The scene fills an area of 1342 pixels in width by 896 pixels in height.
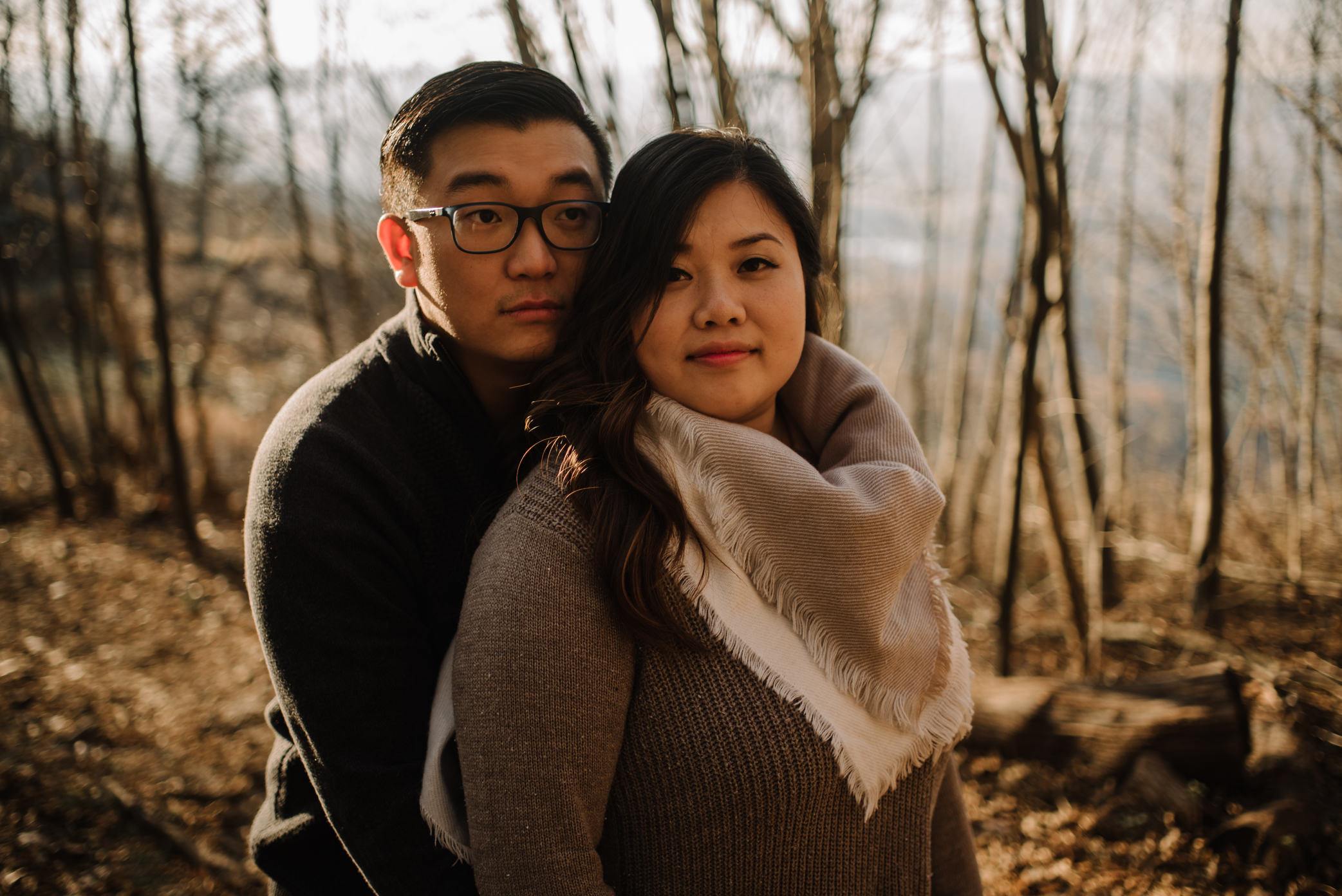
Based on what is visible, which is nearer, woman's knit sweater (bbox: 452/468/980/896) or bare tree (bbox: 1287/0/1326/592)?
woman's knit sweater (bbox: 452/468/980/896)

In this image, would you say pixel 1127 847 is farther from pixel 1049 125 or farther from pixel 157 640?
pixel 157 640

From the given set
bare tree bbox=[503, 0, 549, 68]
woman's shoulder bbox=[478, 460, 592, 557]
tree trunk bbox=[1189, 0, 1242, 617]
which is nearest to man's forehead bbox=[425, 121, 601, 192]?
woman's shoulder bbox=[478, 460, 592, 557]

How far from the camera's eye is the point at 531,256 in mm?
1624

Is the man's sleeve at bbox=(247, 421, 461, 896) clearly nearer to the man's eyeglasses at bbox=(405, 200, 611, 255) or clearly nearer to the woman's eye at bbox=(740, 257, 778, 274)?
the man's eyeglasses at bbox=(405, 200, 611, 255)

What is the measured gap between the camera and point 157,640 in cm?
567

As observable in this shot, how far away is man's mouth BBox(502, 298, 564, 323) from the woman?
84 millimetres

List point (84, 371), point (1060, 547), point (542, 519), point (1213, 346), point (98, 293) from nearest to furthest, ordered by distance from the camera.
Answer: point (542, 519) → point (1060, 547) → point (1213, 346) → point (98, 293) → point (84, 371)

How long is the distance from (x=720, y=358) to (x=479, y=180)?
0.69m

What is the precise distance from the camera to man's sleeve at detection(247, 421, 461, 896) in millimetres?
1364

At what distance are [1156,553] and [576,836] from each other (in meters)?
7.35

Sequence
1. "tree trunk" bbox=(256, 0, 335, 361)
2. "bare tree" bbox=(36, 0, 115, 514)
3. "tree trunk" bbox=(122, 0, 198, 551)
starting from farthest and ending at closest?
"bare tree" bbox=(36, 0, 115, 514) → "tree trunk" bbox=(256, 0, 335, 361) → "tree trunk" bbox=(122, 0, 198, 551)

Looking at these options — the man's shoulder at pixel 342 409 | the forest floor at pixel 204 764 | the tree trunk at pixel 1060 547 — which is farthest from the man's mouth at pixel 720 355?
the tree trunk at pixel 1060 547

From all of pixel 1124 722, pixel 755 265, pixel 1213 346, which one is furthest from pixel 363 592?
pixel 1213 346

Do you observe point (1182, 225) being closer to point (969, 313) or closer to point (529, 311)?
point (969, 313)
